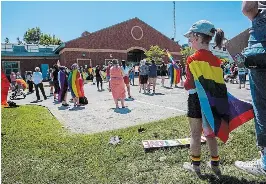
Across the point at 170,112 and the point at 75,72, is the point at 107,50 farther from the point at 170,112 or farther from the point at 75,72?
the point at 170,112

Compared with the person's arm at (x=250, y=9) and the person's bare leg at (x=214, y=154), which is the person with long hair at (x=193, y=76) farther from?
the person's arm at (x=250, y=9)

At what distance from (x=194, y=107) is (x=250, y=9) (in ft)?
3.67

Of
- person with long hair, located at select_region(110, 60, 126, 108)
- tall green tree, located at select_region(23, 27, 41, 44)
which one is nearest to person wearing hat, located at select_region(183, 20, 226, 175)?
person with long hair, located at select_region(110, 60, 126, 108)

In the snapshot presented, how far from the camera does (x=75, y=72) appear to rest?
11.1 metres

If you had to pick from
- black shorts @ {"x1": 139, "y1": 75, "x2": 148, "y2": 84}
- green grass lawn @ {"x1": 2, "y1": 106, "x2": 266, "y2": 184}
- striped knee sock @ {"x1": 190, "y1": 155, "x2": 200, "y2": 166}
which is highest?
black shorts @ {"x1": 139, "y1": 75, "x2": 148, "y2": 84}

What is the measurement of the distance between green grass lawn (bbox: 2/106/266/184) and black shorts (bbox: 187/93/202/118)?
2.31 feet

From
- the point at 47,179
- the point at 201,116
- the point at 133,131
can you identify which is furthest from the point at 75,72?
the point at 201,116

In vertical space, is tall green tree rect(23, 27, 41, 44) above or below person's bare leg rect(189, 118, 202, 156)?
above

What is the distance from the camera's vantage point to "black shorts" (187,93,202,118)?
123 inches

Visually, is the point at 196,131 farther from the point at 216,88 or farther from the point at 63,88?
the point at 63,88

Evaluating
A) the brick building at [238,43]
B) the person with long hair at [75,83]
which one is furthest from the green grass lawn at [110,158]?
the person with long hair at [75,83]

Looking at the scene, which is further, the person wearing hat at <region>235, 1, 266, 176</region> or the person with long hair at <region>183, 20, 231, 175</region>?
the person with long hair at <region>183, 20, 231, 175</region>

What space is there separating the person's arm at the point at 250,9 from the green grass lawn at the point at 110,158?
1.70m

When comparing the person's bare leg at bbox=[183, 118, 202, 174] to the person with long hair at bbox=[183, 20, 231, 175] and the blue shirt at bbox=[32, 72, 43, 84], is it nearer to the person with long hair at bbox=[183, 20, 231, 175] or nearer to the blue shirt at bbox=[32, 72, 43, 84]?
the person with long hair at bbox=[183, 20, 231, 175]
